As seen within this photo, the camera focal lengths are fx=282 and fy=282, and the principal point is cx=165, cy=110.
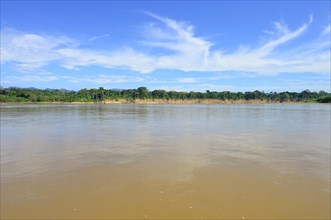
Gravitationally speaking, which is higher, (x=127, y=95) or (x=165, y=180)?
(x=127, y=95)

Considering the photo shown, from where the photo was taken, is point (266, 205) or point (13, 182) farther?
point (13, 182)

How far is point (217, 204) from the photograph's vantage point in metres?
4.88

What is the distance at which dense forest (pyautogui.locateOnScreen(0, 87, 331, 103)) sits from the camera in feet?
255

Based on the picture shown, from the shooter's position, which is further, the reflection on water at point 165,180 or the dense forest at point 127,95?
the dense forest at point 127,95

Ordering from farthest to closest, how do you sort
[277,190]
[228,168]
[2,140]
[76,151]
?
[2,140] → [76,151] → [228,168] → [277,190]

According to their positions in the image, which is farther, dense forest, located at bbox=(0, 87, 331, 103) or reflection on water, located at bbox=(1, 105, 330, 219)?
dense forest, located at bbox=(0, 87, 331, 103)

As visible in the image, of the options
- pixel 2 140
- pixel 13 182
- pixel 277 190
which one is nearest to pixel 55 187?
pixel 13 182

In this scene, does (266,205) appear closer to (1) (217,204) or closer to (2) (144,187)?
(1) (217,204)

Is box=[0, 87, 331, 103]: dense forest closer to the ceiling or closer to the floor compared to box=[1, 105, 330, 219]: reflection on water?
closer to the ceiling

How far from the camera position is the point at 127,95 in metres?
86.7

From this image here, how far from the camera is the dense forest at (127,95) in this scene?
7788cm

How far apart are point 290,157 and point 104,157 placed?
5.56 metres

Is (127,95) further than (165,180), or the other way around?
(127,95)

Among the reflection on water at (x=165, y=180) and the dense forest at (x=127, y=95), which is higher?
the dense forest at (x=127, y=95)
